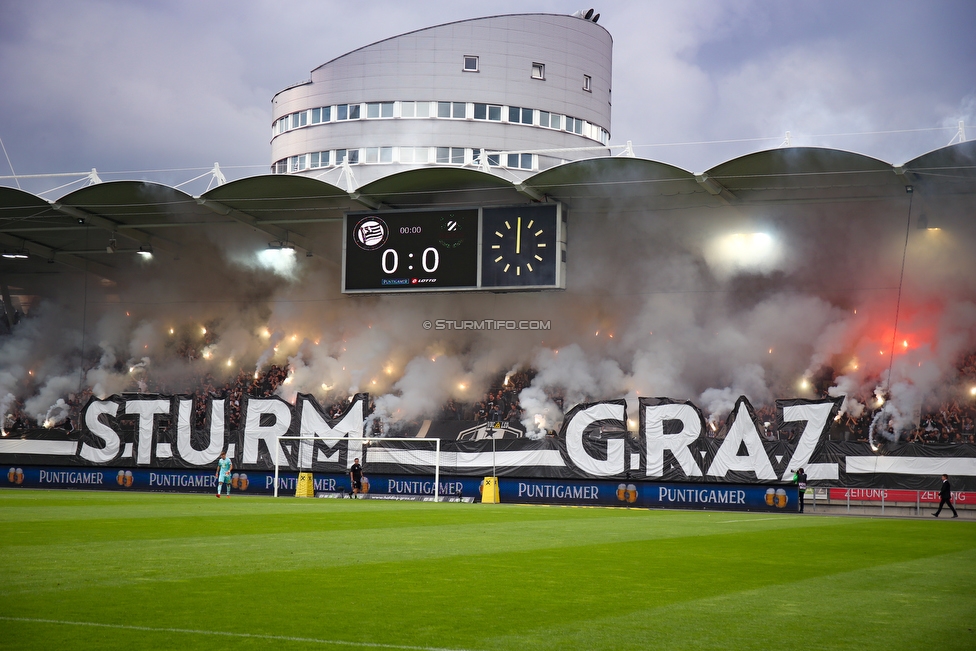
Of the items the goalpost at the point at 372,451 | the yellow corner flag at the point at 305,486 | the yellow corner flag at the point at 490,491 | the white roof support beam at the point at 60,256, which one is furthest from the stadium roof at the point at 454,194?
the yellow corner flag at the point at 490,491

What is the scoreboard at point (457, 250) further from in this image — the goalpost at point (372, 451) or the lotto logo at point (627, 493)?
the lotto logo at point (627, 493)

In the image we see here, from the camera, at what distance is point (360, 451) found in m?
35.5

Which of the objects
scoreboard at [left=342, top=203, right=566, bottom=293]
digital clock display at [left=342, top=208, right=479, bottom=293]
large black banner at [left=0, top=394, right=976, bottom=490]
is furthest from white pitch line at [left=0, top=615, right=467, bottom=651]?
digital clock display at [left=342, top=208, right=479, bottom=293]

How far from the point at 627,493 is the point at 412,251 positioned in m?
11.3

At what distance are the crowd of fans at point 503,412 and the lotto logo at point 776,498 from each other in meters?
2.02

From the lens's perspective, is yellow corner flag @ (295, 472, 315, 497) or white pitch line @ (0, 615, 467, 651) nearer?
white pitch line @ (0, 615, 467, 651)

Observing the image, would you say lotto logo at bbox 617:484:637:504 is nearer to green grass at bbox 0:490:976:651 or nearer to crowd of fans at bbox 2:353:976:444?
crowd of fans at bbox 2:353:976:444

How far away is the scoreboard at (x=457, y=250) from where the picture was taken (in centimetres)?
3375

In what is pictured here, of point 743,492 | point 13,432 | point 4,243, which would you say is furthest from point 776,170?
point 4,243

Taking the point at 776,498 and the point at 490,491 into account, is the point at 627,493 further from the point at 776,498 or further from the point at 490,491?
the point at 776,498

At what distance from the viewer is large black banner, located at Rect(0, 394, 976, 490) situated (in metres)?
30.5

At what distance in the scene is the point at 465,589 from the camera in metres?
9.15

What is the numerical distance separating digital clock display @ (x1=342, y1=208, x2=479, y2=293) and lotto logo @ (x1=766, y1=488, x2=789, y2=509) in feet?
39.1

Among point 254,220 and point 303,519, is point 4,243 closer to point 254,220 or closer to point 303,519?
point 254,220
